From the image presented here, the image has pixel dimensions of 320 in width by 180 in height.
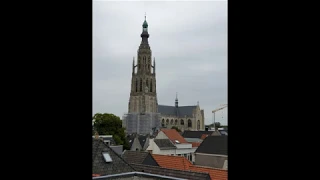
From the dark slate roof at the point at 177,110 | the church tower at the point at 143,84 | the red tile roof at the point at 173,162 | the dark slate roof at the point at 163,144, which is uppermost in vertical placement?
the church tower at the point at 143,84

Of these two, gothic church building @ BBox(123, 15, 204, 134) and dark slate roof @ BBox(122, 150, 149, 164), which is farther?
gothic church building @ BBox(123, 15, 204, 134)

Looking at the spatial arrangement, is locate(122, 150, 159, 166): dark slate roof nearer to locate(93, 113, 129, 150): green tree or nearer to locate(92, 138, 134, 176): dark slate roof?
locate(92, 138, 134, 176): dark slate roof

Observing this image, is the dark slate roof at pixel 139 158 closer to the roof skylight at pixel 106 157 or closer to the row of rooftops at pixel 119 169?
the row of rooftops at pixel 119 169

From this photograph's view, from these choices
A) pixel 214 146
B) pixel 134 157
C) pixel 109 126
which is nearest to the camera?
pixel 134 157

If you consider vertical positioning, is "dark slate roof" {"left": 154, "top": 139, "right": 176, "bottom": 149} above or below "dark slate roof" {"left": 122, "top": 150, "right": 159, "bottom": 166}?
below

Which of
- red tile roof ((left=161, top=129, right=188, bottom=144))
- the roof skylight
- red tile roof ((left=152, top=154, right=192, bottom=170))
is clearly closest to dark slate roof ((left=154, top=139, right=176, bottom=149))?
red tile roof ((left=161, top=129, right=188, bottom=144))

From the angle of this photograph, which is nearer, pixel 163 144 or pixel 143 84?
pixel 163 144

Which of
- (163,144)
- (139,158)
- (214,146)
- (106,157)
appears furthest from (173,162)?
(163,144)

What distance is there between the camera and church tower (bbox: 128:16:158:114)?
69500mm

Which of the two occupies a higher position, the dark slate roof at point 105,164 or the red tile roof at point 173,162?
the dark slate roof at point 105,164

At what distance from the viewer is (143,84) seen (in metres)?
69.8

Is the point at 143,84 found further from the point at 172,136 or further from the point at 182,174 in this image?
the point at 182,174

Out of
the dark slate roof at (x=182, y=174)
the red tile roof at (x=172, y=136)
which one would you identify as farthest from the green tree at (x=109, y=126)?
the dark slate roof at (x=182, y=174)

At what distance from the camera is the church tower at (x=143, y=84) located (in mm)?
69500
